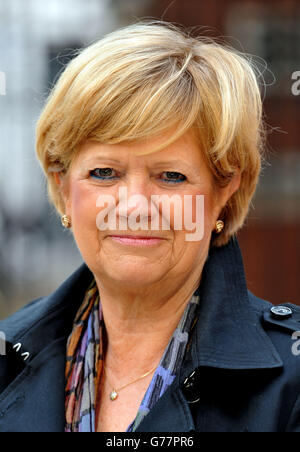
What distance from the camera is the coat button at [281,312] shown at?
2.09 m

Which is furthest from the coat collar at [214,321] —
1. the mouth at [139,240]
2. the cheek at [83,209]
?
the cheek at [83,209]

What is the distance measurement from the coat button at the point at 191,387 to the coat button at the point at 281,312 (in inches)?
12.5

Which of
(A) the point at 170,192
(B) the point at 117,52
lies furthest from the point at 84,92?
(A) the point at 170,192

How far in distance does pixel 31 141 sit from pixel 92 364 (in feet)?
14.2

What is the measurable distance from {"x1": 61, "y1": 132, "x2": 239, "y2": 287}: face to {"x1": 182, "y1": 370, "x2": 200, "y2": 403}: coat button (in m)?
0.29

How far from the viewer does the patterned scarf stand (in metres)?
2.05

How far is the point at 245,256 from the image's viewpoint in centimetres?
638

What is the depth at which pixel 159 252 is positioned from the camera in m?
2.04

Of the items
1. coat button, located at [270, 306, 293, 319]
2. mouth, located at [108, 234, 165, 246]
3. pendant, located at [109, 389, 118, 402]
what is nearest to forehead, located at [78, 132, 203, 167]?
mouth, located at [108, 234, 165, 246]

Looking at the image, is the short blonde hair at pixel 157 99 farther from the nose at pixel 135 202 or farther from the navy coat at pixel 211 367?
the navy coat at pixel 211 367

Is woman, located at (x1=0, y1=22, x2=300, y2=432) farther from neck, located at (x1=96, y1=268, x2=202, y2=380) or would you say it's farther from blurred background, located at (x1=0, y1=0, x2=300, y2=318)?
blurred background, located at (x1=0, y1=0, x2=300, y2=318)

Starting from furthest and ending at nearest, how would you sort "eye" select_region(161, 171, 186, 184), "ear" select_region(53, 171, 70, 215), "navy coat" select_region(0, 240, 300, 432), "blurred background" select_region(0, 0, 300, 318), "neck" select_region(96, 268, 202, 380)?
"blurred background" select_region(0, 0, 300, 318) < "ear" select_region(53, 171, 70, 215) < "neck" select_region(96, 268, 202, 380) < "eye" select_region(161, 171, 186, 184) < "navy coat" select_region(0, 240, 300, 432)
